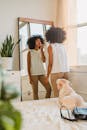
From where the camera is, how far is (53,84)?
12.4ft

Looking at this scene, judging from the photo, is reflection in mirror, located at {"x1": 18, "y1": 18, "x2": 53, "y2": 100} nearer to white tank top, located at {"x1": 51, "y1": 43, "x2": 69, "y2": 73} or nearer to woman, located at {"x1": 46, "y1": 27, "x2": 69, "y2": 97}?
woman, located at {"x1": 46, "y1": 27, "x2": 69, "y2": 97}

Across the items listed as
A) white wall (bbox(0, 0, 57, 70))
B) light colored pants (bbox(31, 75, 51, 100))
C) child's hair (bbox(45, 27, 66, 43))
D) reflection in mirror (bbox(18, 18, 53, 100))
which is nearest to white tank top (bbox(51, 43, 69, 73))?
child's hair (bbox(45, 27, 66, 43))

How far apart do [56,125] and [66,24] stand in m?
2.92

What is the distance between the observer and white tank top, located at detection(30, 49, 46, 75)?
12.6ft

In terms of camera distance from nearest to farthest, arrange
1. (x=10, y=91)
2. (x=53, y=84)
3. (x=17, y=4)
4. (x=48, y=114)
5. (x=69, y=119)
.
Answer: (x=10, y=91)
(x=69, y=119)
(x=48, y=114)
(x=53, y=84)
(x=17, y=4)

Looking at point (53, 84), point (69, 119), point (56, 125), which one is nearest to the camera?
point (56, 125)

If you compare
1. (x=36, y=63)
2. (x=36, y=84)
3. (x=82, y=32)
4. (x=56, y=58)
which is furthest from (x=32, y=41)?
(x=82, y=32)

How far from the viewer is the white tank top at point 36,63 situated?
152 inches

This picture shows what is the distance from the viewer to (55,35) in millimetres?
3900

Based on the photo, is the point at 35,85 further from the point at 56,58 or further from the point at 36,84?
the point at 56,58

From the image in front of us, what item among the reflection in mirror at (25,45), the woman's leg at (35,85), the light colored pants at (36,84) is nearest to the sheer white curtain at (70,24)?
the reflection in mirror at (25,45)

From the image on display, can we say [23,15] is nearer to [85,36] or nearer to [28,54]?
[28,54]

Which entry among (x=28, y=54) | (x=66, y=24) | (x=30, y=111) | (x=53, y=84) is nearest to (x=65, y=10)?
(x=66, y=24)

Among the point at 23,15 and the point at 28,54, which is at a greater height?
the point at 23,15
